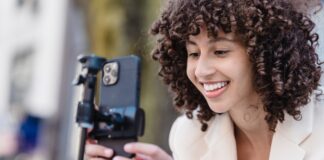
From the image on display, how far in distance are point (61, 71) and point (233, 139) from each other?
20.6ft

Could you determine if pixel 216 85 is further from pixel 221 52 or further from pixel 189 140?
pixel 189 140

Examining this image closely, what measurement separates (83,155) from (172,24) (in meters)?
0.52

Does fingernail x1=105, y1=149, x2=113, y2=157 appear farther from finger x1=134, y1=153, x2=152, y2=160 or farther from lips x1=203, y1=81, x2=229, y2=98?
lips x1=203, y1=81, x2=229, y2=98

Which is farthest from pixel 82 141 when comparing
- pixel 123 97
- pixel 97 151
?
pixel 123 97

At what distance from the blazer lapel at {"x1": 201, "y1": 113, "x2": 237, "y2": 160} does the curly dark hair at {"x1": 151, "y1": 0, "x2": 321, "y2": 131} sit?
0.23 meters

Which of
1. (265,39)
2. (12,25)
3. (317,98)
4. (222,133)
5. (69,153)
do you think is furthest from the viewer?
(12,25)

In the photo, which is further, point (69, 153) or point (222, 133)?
point (69, 153)

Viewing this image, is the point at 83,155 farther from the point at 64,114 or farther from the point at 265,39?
the point at 64,114

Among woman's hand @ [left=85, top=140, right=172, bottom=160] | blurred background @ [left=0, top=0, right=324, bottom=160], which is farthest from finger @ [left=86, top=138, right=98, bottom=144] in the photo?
blurred background @ [left=0, top=0, right=324, bottom=160]

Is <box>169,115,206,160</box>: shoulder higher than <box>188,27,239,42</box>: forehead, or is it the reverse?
<box>188,27,239,42</box>: forehead

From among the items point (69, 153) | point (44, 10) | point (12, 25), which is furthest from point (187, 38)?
point (12, 25)

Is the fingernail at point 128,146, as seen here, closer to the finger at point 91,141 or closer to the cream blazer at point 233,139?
the finger at point 91,141

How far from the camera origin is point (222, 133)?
2652 millimetres

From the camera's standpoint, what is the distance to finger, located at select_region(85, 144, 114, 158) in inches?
94.1
